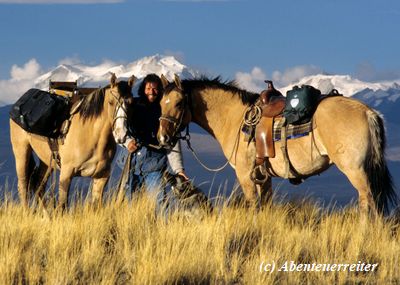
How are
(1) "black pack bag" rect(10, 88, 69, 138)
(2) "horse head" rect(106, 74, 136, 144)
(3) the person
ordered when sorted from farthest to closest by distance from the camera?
(1) "black pack bag" rect(10, 88, 69, 138) → (3) the person → (2) "horse head" rect(106, 74, 136, 144)

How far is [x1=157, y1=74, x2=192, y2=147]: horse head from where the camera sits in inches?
365

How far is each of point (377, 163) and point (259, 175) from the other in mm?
1592

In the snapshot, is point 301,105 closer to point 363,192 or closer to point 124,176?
point 363,192

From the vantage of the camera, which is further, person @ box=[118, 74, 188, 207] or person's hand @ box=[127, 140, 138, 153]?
person @ box=[118, 74, 188, 207]

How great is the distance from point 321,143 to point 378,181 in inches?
31.7

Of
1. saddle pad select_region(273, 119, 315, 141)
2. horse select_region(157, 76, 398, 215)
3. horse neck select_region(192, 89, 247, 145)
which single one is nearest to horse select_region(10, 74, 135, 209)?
Answer: horse select_region(157, 76, 398, 215)

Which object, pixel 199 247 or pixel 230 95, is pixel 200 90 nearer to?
pixel 230 95

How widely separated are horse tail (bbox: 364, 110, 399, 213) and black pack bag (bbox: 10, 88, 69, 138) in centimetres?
405

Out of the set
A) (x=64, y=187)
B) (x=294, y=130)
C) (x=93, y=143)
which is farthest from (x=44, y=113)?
(x=294, y=130)

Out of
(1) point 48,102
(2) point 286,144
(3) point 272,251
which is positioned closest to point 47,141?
(1) point 48,102

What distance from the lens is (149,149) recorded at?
30.7 feet

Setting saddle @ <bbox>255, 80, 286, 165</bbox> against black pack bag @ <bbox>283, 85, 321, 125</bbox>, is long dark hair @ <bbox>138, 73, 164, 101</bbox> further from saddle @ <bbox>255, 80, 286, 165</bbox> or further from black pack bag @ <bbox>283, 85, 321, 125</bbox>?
black pack bag @ <bbox>283, 85, 321, 125</bbox>

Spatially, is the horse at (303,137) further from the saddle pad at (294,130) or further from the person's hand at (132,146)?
the person's hand at (132,146)

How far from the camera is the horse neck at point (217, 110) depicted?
10.1m
